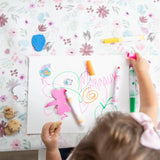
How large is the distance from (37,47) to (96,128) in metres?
0.36

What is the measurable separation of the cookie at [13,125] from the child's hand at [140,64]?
1.38 feet

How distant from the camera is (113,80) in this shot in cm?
67

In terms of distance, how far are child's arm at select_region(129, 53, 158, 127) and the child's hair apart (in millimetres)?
203

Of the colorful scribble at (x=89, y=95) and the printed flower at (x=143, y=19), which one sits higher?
the printed flower at (x=143, y=19)

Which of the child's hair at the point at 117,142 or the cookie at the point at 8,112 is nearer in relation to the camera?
the child's hair at the point at 117,142

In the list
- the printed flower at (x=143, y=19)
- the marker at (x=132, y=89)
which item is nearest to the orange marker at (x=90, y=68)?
the marker at (x=132, y=89)

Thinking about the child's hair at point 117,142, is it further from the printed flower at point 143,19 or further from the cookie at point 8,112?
the printed flower at point 143,19

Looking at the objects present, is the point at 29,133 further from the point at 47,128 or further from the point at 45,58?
the point at 45,58

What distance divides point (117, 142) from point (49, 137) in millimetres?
251

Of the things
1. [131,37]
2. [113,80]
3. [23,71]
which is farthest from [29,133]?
[131,37]

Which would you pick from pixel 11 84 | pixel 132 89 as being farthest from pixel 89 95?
pixel 11 84

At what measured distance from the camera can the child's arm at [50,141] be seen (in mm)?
584

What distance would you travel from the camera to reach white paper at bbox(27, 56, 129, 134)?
645 millimetres

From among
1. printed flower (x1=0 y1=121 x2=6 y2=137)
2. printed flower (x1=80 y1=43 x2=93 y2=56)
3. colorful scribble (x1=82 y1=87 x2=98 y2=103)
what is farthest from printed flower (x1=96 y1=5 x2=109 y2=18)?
printed flower (x1=0 y1=121 x2=6 y2=137)
